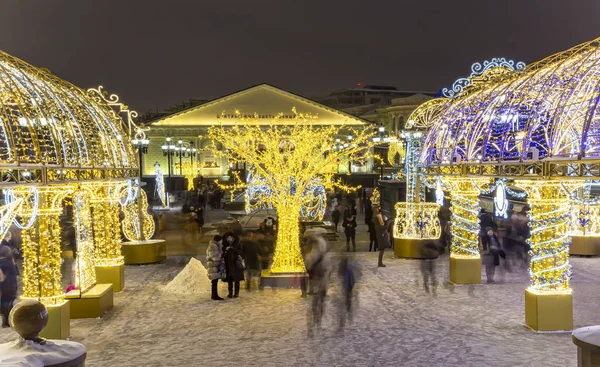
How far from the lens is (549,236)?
1083 centimetres

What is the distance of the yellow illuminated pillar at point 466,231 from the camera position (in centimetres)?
1512

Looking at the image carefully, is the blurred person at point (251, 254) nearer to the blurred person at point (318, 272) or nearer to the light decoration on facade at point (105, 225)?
the light decoration on facade at point (105, 225)

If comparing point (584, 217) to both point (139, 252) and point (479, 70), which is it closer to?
point (479, 70)

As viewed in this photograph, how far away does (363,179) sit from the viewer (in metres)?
59.4

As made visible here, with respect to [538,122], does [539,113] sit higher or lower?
higher

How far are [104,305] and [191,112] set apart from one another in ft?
154

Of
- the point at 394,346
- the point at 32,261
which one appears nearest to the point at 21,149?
the point at 32,261

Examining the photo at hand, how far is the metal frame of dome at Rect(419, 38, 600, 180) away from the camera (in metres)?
9.75

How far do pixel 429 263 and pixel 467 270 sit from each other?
2.48 m

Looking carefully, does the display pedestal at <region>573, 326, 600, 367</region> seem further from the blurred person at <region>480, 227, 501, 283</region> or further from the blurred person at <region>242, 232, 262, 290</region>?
the blurred person at <region>242, 232, 262, 290</region>

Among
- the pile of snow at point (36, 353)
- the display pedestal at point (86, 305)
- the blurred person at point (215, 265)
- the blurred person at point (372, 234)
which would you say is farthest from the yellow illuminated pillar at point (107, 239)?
the pile of snow at point (36, 353)

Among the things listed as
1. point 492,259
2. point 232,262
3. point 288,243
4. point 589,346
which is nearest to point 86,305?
point 232,262

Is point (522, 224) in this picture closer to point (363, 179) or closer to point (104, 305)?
point (104, 305)

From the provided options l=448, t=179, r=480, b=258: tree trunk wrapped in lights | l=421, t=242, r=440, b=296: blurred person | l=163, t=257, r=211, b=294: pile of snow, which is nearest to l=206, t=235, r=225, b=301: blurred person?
l=163, t=257, r=211, b=294: pile of snow
